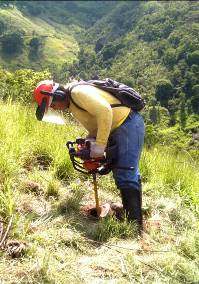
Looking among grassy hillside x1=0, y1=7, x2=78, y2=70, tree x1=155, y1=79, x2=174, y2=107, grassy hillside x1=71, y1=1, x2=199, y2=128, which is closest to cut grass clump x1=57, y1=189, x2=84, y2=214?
grassy hillside x1=71, y1=1, x2=199, y2=128

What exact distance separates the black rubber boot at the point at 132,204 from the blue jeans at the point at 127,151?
5 centimetres

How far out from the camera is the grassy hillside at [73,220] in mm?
3773

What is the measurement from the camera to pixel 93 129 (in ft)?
16.3

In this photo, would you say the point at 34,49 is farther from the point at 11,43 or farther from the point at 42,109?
the point at 42,109

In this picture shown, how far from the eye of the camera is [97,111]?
14.9 ft

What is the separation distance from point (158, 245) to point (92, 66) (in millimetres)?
150819

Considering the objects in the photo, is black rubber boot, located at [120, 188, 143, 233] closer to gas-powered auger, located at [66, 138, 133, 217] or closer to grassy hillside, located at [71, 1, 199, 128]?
gas-powered auger, located at [66, 138, 133, 217]

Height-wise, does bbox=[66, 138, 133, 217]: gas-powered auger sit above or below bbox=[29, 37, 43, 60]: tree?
above

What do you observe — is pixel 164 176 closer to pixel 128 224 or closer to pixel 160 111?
pixel 128 224

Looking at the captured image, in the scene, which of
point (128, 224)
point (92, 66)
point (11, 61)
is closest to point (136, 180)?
point (128, 224)

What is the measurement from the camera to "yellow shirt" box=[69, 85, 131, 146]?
454 centimetres

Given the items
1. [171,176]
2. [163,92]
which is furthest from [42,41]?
[171,176]

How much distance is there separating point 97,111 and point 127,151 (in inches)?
25.1

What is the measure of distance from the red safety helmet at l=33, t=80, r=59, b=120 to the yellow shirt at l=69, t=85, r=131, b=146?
0.23 m
